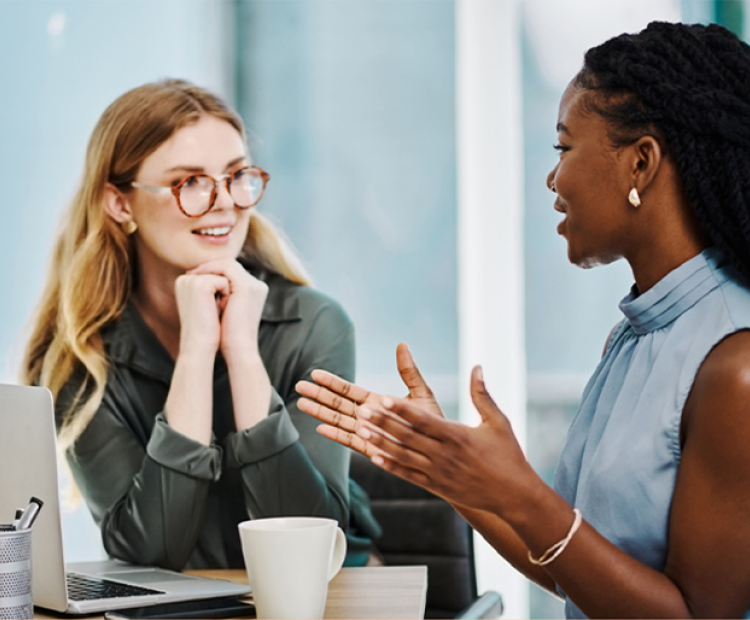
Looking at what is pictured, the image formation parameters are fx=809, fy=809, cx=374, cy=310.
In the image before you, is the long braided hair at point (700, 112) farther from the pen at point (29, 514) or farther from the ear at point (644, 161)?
the pen at point (29, 514)

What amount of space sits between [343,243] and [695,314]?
68.8 inches

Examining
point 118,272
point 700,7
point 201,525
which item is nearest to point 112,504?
point 201,525

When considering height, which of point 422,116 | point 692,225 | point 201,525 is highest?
point 422,116

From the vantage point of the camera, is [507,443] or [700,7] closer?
[507,443]

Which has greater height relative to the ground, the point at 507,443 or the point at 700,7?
the point at 700,7

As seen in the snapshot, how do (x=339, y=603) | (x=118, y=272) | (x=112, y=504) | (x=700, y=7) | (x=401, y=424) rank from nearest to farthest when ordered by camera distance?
1. (x=401, y=424)
2. (x=339, y=603)
3. (x=112, y=504)
4. (x=118, y=272)
5. (x=700, y=7)

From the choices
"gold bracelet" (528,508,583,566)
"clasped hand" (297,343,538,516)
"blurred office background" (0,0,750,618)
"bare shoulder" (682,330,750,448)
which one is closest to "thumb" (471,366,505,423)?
"clasped hand" (297,343,538,516)

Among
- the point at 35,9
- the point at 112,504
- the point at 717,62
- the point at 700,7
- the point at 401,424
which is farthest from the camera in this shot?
the point at 700,7

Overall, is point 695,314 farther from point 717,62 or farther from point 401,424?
point 401,424

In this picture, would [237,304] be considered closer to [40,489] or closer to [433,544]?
[433,544]

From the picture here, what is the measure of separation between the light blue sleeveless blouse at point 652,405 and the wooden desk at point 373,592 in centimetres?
23

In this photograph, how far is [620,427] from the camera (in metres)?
1.07

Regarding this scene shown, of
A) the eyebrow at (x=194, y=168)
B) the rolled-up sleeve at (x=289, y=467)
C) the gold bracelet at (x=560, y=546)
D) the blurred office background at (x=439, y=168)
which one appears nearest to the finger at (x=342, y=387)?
the gold bracelet at (x=560, y=546)

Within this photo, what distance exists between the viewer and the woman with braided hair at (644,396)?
2.74ft
